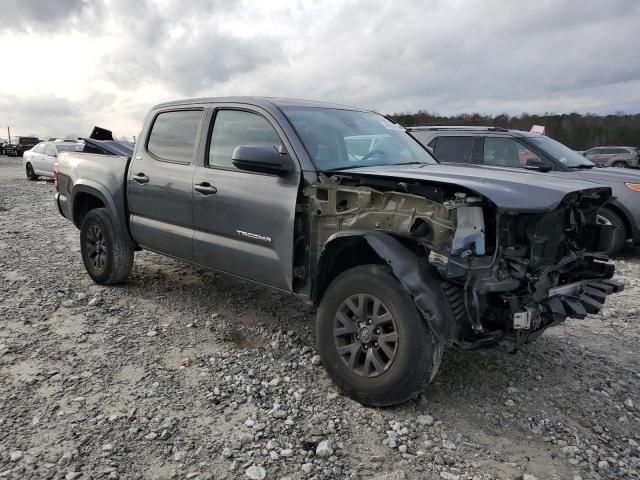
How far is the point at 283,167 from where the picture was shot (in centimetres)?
362

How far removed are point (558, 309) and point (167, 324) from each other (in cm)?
317

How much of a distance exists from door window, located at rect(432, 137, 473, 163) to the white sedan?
15402 mm

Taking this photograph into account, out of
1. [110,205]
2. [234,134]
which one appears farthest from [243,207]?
[110,205]

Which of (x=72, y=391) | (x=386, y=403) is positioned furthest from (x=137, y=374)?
(x=386, y=403)

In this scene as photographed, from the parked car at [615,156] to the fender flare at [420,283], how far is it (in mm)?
28596

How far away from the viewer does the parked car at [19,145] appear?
3909 centimetres

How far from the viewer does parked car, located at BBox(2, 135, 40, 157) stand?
3909cm

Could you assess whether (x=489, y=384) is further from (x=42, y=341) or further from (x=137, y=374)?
(x=42, y=341)

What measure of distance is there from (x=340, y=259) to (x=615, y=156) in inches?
1220

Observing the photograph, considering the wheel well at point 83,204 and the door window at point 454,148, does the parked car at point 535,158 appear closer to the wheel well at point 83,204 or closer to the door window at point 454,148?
the door window at point 454,148

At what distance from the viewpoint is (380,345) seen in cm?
315

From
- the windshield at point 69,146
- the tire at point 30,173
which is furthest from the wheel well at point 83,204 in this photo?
the tire at point 30,173

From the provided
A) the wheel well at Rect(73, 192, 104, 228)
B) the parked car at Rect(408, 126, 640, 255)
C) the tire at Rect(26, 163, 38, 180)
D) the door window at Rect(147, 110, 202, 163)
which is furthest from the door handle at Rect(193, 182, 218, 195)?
the tire at Rect(26, 163, 38, 180)

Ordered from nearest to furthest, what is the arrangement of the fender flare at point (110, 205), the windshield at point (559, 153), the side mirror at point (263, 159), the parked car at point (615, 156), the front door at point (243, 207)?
1. the side mirror at point (263, 159)
2. the front door at point (243, 207)
3. the fender flare at point (110, 205)
4. the windshield at point (559, 153)
5. the parked car at point (615, 156)
